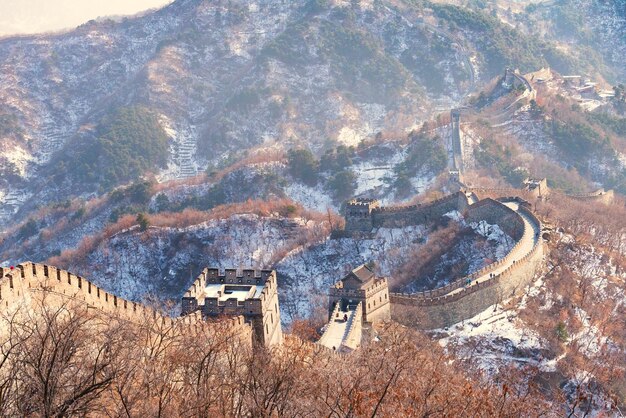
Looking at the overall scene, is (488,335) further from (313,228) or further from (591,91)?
(591,91)

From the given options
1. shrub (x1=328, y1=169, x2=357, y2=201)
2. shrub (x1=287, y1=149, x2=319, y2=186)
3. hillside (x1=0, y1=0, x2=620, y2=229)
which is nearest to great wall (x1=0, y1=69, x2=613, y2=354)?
shrub (x1=328, y1=169, x2=357, y2=201)

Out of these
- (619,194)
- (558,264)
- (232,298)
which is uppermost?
(232,298)

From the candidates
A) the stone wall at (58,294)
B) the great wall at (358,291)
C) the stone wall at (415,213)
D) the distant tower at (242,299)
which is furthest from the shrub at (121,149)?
the stone wall at (58,294)

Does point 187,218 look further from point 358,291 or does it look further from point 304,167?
point 358,291

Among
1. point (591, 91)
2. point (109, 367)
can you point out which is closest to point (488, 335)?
point (109, 367)

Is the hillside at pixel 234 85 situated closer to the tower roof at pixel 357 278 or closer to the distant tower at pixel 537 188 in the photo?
the distant tower at pixel 537 188
